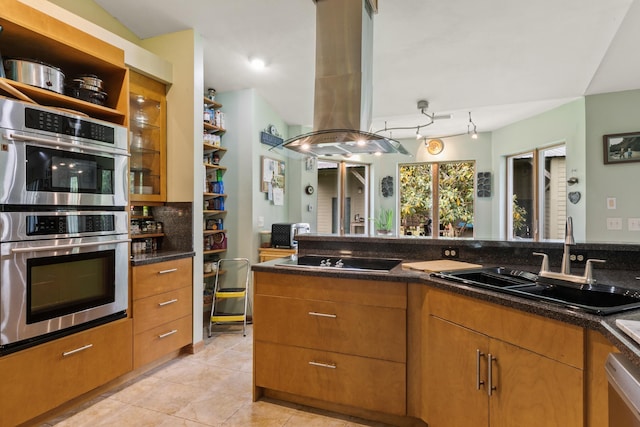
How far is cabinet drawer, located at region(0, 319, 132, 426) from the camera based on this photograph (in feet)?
5.79

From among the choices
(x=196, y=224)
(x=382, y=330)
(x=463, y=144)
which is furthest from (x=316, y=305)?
(x=463, y=144)

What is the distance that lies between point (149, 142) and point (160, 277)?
117cm

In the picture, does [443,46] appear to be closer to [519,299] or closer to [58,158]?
[519,299]

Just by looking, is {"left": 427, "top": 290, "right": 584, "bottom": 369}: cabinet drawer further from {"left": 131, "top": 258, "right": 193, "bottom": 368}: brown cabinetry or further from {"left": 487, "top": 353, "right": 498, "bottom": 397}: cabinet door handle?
{"left": 131, "top": 258, "right": 193, "bottom": 368}: brown cabinetry

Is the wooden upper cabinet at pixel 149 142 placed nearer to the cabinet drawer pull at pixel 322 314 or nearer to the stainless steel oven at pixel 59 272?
the stainless steel oven at pixel 59 272

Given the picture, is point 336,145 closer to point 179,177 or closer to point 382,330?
point 382,330

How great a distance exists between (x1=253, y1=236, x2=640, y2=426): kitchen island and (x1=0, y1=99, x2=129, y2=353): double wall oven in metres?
1.04

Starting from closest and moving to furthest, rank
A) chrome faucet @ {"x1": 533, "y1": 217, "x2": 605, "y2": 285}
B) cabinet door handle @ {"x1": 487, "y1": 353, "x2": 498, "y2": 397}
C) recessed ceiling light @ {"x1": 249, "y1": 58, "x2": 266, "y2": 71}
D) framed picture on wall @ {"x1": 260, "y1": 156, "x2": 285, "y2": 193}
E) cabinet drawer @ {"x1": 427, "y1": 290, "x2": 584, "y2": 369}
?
cabinet drawer @ {"x1": 427, "y1": 290, "x2": 584, "y2": 369} → cabinet door handle @ {"x1": 487, "y1": 353, "x2": 498, "y2": 397} → chrome faucet @ {"x1": 533, "y1": 217, "x2": 605, "y2": 285} → recessed ceiling light @ {"x1": 249, "y1": 58, "x2": 266, "y2": 71} → framed picture on wall @ {"x1": 260, "y1": 156, "x2": 285, "y2": 193}

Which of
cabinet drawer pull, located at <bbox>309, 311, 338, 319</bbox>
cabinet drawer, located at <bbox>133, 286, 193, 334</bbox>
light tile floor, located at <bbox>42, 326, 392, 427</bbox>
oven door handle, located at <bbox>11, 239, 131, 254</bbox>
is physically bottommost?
light tile floor, located at <bbox>42, 326, 392, 427</bbox>

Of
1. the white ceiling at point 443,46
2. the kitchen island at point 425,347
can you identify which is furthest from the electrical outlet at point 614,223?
the kitchen island at point 425,347

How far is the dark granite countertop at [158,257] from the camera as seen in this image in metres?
2.49

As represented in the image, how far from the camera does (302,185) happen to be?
4.85 meters

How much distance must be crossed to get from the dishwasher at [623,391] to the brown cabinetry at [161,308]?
2.61 metres

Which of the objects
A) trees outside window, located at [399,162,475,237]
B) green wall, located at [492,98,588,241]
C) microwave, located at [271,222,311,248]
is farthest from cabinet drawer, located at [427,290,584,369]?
trees outside window, located at [399,162,475,237]
